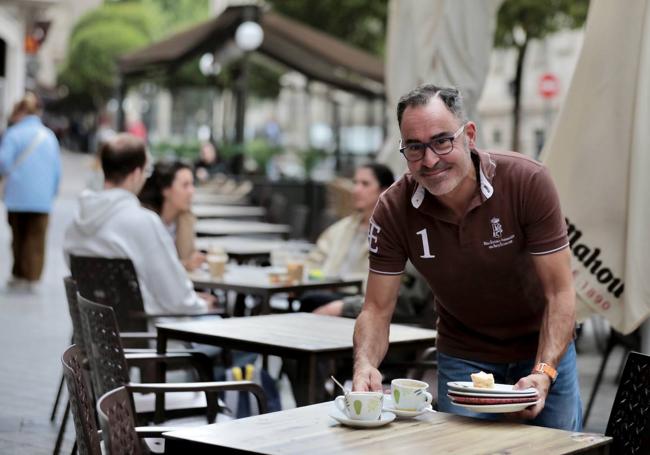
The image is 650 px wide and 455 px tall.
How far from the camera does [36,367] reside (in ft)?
32.0

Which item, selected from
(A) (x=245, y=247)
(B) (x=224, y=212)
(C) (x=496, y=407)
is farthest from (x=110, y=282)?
(B) (x=224, y=212)

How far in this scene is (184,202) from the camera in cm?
902

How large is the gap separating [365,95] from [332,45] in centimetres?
330

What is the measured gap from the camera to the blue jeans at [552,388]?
446 cm

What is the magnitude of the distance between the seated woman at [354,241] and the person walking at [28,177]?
5.96m

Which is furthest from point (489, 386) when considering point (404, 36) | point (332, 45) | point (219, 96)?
point (219, 96)

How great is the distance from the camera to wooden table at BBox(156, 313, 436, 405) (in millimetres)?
5176

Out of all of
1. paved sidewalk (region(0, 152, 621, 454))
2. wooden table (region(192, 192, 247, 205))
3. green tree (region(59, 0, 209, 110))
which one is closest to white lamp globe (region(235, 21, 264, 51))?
wooden table (region(192, 192, 247, 205))

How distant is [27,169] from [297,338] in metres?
9.60

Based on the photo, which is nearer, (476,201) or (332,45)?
(476,201)

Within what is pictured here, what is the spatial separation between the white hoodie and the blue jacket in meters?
7.48

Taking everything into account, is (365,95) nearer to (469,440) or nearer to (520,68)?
(520,68)

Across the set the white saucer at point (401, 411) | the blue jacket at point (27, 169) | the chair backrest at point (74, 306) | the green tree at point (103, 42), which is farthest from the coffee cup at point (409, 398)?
the green tree at point (103, 42)

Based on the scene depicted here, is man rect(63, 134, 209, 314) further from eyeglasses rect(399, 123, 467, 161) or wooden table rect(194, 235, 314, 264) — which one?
eyeglasses rect(399, 123, 467, 161)
